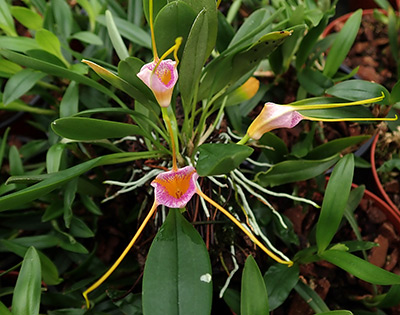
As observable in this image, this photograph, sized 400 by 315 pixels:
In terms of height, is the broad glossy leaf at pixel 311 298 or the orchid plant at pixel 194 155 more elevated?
the orchid plant at pixel 194 155

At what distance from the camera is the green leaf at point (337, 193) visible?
0.66 m

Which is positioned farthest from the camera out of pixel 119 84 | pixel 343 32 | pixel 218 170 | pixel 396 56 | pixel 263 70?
pixel 396 56

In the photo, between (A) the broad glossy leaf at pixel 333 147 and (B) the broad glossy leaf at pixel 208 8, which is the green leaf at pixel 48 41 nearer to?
(B) the broad glossy leaf at pixel 208 8

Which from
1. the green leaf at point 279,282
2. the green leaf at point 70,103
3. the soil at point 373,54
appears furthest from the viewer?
the soil at point 373,54

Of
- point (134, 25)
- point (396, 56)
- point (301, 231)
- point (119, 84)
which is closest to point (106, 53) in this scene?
point (134, 25)

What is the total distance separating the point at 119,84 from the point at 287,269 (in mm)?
466

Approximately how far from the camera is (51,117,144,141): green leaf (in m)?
0.58

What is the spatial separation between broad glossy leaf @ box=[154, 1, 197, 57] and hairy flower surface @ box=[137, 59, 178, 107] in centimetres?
8

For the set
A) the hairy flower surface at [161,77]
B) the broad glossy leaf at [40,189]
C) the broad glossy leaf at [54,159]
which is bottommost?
the broad glossy leaf at [54,159]

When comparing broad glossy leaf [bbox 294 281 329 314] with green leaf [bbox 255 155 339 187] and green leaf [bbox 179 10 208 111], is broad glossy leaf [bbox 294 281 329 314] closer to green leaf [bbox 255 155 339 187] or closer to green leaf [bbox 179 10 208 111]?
green leaf [bbox 255 155 339 187]

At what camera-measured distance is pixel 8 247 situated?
811 mm

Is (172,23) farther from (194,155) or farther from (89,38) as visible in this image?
(89,38)

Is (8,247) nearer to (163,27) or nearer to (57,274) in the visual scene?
(57,274)

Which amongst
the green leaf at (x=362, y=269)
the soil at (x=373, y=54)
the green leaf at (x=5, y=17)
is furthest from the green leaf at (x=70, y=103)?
the soil at (x=373, y=54)
